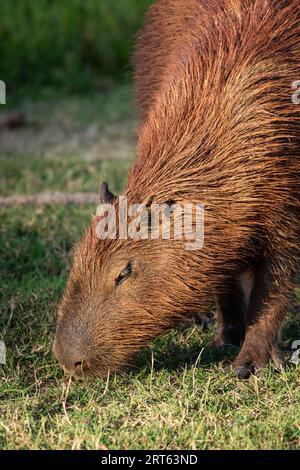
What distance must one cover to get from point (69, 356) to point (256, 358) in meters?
0.93

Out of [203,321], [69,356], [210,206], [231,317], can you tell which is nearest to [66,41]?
[203,321]

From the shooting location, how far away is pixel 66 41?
37.3 ft

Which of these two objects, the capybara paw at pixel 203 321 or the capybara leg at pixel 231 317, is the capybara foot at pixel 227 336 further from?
the capybara paw at pixel 203 321

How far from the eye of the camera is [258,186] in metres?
4.25

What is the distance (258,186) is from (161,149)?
49cm

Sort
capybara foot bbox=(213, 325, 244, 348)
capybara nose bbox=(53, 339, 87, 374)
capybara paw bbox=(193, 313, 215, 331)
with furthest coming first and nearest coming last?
capybara paw bbox=(193, 313, 215, 331) < capybara foot bbox=(213, 325, 244, 348) < capybara nose bbox=(53, 339, 87, 374)

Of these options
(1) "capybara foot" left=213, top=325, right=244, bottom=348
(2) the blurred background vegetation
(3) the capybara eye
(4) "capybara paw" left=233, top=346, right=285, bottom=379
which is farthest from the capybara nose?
(2) the blurred background vegetation

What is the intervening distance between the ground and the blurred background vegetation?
446 cm

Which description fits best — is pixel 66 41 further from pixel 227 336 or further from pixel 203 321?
pixel 227 336

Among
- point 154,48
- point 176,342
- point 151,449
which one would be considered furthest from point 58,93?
point 151,449

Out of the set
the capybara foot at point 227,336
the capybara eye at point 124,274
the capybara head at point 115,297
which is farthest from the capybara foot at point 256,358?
the capybara eye at point 124,274

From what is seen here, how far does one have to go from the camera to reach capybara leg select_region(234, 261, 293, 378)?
455 centimetres

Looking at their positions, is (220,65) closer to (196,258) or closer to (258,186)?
(258,186)

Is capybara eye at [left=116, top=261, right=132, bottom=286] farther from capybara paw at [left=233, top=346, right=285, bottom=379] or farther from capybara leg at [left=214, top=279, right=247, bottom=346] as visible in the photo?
capybara leg at [left=214, top=279, right=247, bottom=346]
